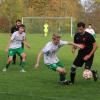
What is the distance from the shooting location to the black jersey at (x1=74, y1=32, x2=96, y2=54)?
541 inches

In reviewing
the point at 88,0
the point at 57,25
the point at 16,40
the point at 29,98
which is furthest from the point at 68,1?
the point at 29,98

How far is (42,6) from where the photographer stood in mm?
91562

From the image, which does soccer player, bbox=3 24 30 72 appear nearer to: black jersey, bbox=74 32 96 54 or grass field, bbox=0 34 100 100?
grass field, bbox=0 34 100 100

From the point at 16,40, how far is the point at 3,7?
66.5m

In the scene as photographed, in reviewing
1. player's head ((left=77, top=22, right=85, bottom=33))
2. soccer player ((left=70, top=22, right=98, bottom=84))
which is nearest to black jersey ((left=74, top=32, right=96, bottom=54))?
soccer player ((left=70, top=22, right=98, bottom=84))

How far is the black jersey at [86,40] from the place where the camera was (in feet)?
45.1

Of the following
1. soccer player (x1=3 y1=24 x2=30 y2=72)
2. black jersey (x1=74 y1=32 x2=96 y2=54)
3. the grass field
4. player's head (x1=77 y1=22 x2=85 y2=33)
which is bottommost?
the grass field

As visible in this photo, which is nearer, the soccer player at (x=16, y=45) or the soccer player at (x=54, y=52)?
the soccer player at (x=54, y=52)

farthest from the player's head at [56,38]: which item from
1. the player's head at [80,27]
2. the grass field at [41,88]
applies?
the grass field at [41,88]

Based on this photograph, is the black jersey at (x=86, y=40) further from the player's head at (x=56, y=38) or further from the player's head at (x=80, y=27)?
the player's head at (x=56, y=38)

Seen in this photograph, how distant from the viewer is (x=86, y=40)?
541 inches

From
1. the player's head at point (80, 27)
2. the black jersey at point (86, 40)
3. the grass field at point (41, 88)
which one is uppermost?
the player's head at point (80, 27)

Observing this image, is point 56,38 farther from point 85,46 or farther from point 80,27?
point 85,46

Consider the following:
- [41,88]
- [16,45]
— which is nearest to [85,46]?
[41,88]
